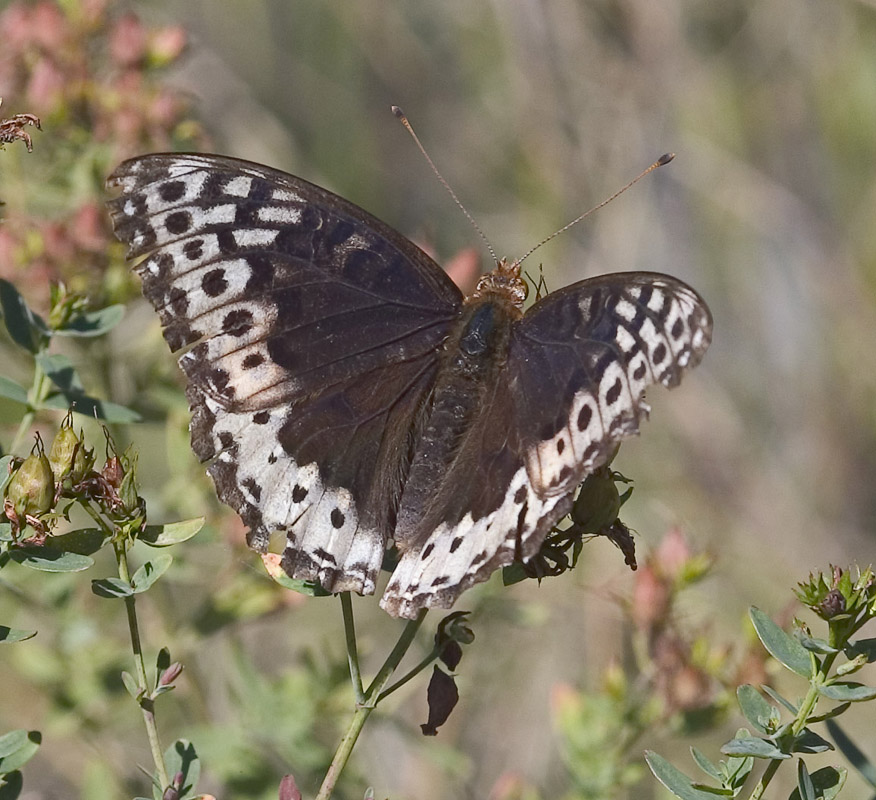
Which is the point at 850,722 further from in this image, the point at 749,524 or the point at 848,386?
the point at 848,386

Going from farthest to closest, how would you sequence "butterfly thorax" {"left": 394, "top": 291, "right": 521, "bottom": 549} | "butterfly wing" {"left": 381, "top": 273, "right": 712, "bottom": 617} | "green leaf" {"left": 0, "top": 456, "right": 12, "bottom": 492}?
"butterfly thorax" {"left": 394, "top": 291, "right": 521, "bottom": 549} < "butterfly wing" {"left": 381, "top": 273, "right": 712, "bottom": 617} < "green leaf" {"left": 0, "top": 456, "right": 12, "bottom": 492}

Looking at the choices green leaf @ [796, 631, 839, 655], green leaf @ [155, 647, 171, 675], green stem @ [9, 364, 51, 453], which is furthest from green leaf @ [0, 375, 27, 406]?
green leaf @ [796, 631, 839, 655]

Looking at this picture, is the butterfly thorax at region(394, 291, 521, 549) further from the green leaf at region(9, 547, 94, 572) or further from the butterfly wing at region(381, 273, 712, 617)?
the green leaf at region(9, 547, 94, 572)

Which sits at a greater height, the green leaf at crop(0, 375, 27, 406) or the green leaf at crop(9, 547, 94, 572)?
the green leaf at crop(0, 375, 27, 406)

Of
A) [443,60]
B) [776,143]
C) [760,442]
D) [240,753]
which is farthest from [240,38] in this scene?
[240,753]

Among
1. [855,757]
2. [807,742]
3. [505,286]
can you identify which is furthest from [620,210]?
[807,742]

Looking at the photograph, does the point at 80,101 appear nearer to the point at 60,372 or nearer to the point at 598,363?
the point at 60,372
